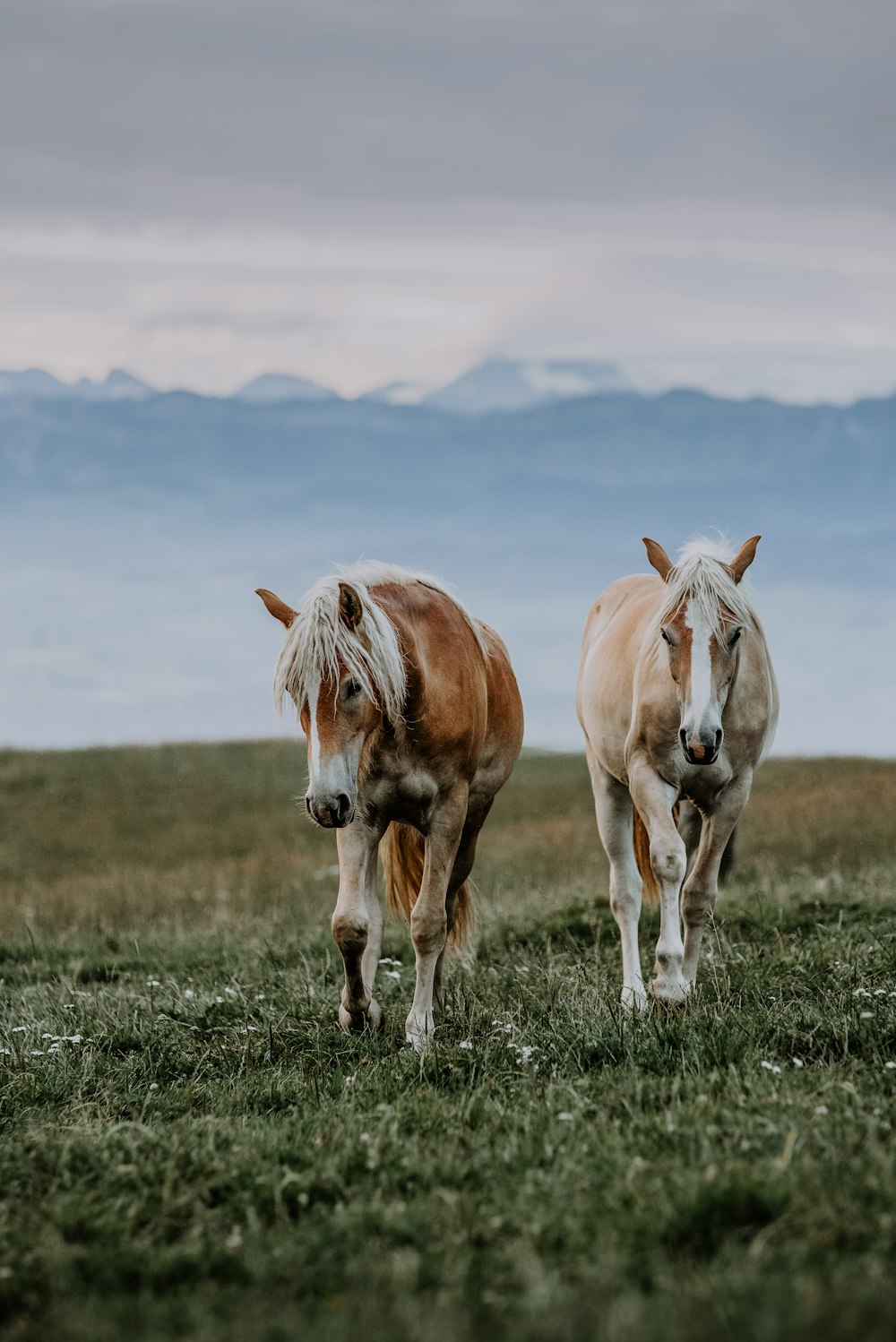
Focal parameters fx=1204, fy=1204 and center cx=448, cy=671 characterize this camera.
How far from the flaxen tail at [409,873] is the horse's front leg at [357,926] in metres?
1.05

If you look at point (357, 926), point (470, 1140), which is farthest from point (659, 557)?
point (470, 1140)

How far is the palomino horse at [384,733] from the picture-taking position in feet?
19.4

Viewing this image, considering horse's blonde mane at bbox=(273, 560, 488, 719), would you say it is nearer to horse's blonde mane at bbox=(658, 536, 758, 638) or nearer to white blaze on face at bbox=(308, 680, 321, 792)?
white blaze on face at bbox=(308, 680, 321, 792)

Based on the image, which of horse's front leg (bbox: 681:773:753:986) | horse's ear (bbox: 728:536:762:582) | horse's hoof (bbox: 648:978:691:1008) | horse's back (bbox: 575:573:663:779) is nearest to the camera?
horse's hoof (bbox: 648:978:691:1008)

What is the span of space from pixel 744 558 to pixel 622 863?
7.27ft

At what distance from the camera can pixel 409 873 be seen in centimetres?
789

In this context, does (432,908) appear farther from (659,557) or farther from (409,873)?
(659,557)

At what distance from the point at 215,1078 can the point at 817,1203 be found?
122 inches

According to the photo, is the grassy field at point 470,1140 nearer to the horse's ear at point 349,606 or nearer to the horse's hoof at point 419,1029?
the horse's hoof at point 419,1029

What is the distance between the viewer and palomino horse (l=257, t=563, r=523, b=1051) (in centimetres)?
593

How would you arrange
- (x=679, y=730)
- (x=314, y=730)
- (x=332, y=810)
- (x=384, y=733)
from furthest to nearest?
(x=384, y=733)
(x=679, y=730)
(x=314, y=730)
(x=332, y=810)

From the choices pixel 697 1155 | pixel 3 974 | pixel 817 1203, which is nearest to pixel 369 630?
pixel 697 1155

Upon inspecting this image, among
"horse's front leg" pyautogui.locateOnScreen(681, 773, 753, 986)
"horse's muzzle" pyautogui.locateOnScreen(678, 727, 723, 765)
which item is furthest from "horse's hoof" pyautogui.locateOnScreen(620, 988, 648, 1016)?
"horse's muzzle" pyautogui.locateOnScreen(678, 727, 723, 765)

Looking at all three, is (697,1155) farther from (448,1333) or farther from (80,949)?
(80,949)
